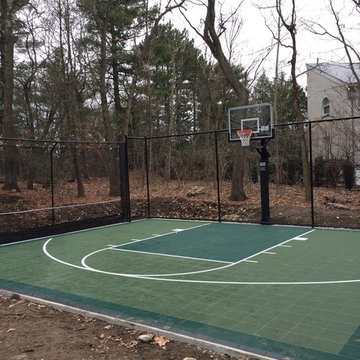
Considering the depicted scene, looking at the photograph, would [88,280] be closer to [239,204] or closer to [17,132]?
[239,204]

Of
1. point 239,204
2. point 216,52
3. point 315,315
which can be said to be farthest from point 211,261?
point 216,52

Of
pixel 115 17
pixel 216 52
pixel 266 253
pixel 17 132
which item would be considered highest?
pixel 115 17

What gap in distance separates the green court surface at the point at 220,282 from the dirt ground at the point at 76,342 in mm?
220

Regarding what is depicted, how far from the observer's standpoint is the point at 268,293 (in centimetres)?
429

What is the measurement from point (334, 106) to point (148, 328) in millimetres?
18320

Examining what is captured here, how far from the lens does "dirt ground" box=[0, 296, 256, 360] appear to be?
300 cm

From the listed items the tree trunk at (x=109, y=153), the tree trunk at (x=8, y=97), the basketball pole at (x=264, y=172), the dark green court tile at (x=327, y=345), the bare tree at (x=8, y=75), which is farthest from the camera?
the tree trunk at (x=109, y=153)

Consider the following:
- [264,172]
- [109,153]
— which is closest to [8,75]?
[109,153]

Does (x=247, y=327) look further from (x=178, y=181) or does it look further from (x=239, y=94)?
(x=178, y=181)

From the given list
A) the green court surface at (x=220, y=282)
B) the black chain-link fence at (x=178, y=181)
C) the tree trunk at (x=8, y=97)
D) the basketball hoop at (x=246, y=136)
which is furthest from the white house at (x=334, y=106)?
the tree trunk at (x=8, y=97)

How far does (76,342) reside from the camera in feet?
10.7

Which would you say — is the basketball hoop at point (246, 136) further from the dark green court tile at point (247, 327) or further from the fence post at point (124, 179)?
the dark green court tile at point (247, 327)

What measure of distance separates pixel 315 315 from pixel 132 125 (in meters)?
17.6

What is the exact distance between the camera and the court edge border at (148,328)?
2.92 meters
